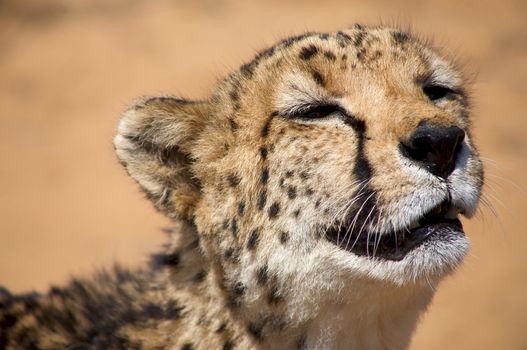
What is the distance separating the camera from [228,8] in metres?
9.25

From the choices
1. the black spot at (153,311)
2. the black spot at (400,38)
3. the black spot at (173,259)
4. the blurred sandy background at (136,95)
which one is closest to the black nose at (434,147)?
the black spot at (400,38)

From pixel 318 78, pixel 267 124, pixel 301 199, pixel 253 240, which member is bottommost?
pixel 253 240

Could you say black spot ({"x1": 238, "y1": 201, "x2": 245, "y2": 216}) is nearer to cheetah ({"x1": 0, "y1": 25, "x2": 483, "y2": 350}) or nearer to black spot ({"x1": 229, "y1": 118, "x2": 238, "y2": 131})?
cheetah ({"x1": 0, "y1": 25, "x2": 483, "y2": 350})

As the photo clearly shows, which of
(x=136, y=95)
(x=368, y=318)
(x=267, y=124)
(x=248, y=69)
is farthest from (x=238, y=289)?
(x=136, y=95)

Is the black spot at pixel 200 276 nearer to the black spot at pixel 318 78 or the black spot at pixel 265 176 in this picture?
the black spot at pixel 265 176

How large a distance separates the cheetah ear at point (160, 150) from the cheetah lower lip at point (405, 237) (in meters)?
0.57

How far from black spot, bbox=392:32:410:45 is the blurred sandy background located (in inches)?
60.9

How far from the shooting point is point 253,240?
2525mm

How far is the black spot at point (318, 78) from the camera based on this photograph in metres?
2.58

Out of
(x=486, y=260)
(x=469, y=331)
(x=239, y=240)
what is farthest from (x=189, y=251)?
(x=486, y=260)

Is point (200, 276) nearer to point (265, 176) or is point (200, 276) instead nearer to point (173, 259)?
point (173, 259)

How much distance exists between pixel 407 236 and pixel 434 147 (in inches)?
11.8

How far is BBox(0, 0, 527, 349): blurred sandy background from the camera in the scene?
17.8ft

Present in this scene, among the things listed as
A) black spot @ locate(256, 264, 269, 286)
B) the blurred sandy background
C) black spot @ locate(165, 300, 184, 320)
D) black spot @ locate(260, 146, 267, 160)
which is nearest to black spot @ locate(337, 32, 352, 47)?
black spot @ locate(260, 146, 267, 160)
